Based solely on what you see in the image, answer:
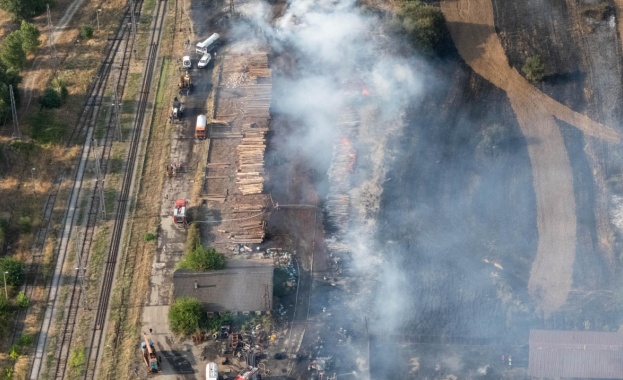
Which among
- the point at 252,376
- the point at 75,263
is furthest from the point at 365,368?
the point at 75,263

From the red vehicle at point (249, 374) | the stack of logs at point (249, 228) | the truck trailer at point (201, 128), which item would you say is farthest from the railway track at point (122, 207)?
the red vehicle at point (249, 374)

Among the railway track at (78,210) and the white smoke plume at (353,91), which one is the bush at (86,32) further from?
the white smoke plume at (353,91)

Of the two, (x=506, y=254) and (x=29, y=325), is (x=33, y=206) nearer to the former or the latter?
(x=29, y=325)

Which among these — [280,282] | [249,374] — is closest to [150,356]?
[249,374]

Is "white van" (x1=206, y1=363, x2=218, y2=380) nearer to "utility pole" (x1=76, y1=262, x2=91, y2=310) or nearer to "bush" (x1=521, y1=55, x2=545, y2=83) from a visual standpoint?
"utility pole" (x1=76, y1=262, x2=91, y2=310)

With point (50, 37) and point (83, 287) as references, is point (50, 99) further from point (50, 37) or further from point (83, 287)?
point (83, 287)

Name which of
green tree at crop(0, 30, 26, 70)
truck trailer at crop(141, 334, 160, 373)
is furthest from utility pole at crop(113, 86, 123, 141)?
truck trailer at crop(141, 334, 160, 373)
